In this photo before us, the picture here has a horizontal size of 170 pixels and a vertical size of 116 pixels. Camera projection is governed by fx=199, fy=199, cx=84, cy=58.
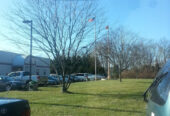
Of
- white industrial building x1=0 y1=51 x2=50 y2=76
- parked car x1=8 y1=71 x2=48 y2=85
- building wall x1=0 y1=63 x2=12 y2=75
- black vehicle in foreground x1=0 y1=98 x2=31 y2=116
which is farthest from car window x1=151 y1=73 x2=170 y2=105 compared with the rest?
building wall x1=0 y1=63 x2=12 y2=75

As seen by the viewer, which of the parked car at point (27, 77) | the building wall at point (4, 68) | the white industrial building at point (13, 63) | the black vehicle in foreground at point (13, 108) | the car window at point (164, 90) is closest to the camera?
the car window at point (164, 90)

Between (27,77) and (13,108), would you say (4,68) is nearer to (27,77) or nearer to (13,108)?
(27,77)

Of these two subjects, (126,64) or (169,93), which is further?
(126,64)

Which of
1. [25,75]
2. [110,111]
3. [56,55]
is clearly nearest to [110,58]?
[25,75]

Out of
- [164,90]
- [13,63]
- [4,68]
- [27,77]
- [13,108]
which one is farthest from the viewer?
[13,63]

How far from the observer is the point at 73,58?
1441 centimetres

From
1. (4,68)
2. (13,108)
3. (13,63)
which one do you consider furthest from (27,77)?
(13,108)

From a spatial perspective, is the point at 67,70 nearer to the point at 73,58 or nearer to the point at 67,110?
the point at 73,58

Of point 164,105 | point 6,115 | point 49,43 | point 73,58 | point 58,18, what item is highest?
point 58,18

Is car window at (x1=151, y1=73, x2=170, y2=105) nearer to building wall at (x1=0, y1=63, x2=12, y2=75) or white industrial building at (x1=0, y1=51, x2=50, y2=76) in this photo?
white industrial building at (x1=0, y1=51, x2=50, y2=76)

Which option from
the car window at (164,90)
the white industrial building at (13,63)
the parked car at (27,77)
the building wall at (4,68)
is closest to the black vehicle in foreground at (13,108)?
the car window at (164,90)

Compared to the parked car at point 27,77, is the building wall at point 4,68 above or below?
above

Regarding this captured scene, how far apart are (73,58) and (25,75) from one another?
464 inches

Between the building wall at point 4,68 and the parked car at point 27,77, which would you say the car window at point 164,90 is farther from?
the building wall at point 4,68
